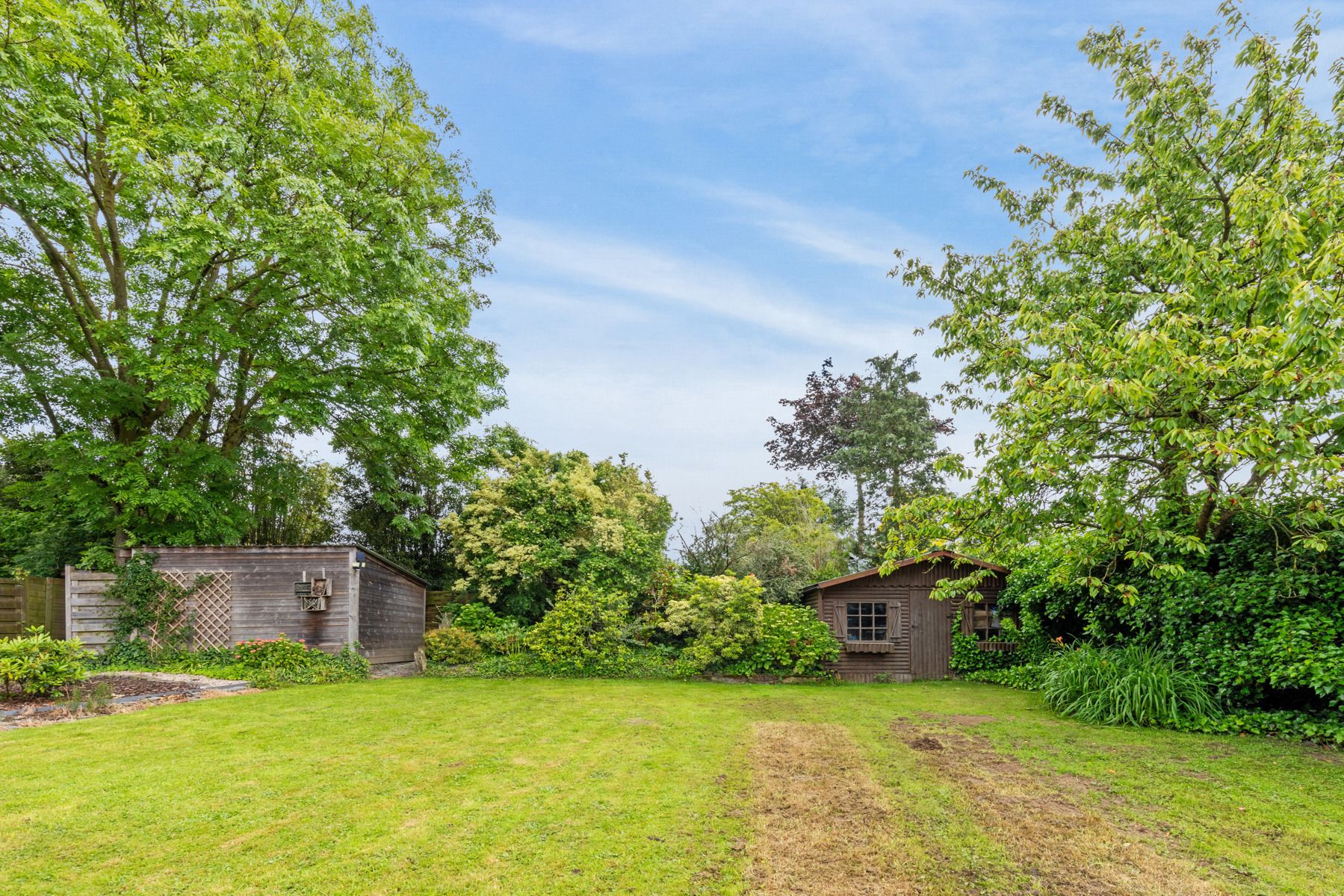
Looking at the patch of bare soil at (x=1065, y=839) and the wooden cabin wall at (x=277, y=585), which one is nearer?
the patch of bare soil at (x=1065, y=839)

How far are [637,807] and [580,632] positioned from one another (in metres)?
8.08

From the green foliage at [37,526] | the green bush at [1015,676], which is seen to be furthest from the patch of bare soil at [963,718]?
the green foliage at [37,526]

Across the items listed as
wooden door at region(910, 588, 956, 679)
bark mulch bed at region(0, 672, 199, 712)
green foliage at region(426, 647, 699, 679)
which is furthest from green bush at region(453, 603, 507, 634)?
wooden door at region(910, 588, 956, 679)

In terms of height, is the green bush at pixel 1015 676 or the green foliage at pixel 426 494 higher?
the green foliage at pixel 426 494

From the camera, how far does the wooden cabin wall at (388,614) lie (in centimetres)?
1191

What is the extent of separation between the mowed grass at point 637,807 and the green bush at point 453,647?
5252mm

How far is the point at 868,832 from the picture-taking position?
11.7 feet

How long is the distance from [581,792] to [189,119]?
40.6ft

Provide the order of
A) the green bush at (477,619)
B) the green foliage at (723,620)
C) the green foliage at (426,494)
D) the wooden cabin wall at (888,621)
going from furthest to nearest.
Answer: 1. the green foliage at (426,494)
2. the green bush at (477,619)
3. the wooden cabin wall at (888,621)
4. the green foliage at (723,620)

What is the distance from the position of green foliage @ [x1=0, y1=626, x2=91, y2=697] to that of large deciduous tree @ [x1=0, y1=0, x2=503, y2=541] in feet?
13.1

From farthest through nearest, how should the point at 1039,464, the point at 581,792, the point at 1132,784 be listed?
the point at 1039,464, the point at 1132,784, the point at 581,792

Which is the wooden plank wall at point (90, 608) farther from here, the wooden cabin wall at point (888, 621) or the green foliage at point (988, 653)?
the green foliage at point (988, 653)

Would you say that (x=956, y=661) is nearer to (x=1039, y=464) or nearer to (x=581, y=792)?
(x=1039, y=464)

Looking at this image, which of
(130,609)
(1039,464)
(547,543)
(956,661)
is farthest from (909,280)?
(130,609)
